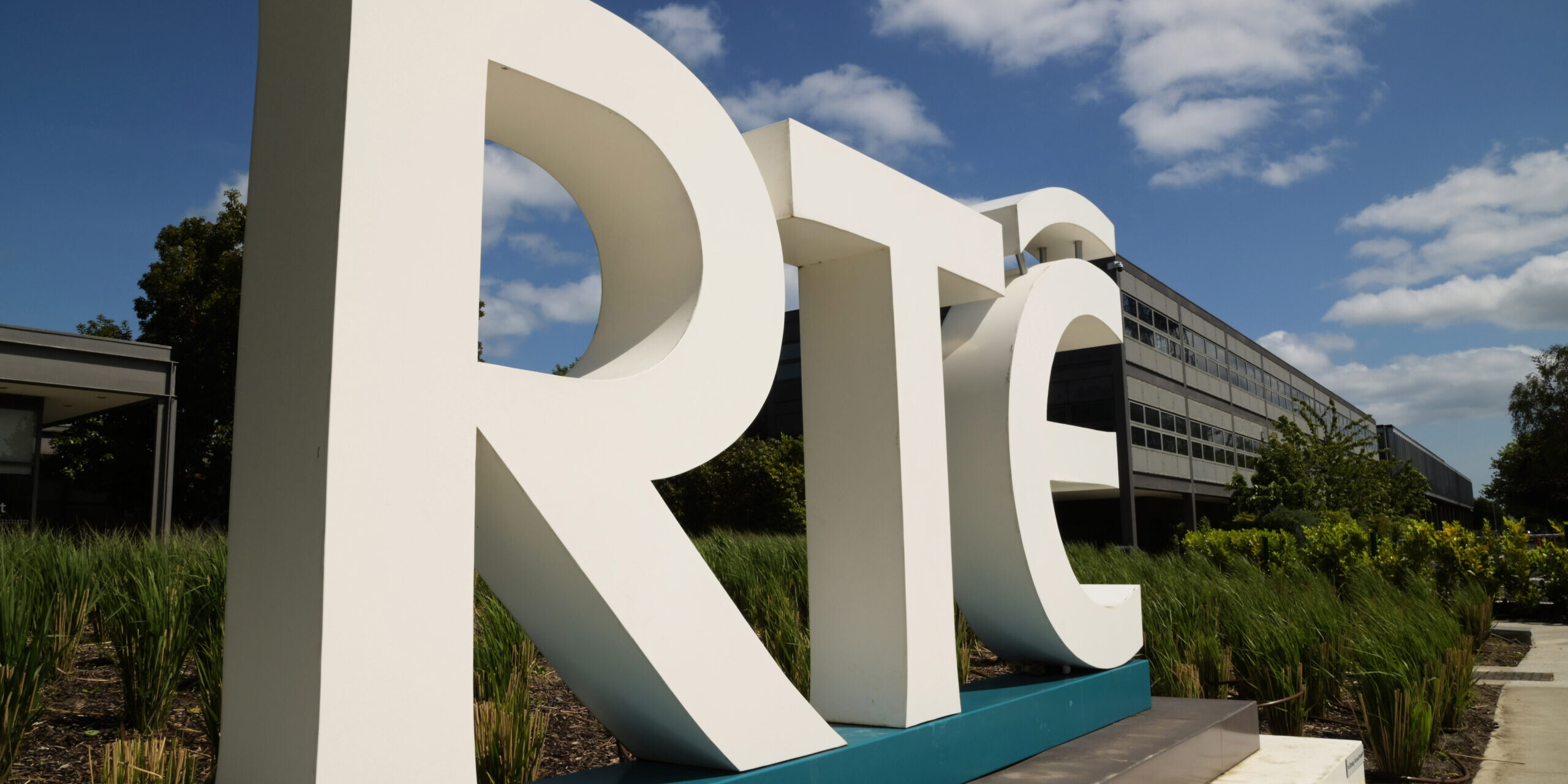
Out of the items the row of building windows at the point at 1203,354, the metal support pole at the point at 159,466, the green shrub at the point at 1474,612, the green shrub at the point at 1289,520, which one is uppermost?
the row of building windows at the point at 1203,354

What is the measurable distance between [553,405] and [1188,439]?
3950 centimetres

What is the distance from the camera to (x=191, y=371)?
20422 mm

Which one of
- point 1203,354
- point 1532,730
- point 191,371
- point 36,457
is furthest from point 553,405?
point 1203,354

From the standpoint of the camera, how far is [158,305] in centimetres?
2081

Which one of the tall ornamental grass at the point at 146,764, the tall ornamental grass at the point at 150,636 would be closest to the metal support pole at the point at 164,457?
the tall ornamental grass at the point at 150,636

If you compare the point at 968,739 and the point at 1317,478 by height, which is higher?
the point at 1317,478

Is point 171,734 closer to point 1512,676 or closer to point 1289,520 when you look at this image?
point 1512,676

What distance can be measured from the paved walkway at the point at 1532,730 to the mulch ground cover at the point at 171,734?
20 centimetres

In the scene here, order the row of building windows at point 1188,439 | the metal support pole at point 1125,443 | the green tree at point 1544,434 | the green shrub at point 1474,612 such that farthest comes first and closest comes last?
the green tree at point 1544,434
the row of building windows at point 1188,439
the metal support pole at point 1125,443
the green shrub at point 1474,612

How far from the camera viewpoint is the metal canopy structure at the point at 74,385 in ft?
43.2

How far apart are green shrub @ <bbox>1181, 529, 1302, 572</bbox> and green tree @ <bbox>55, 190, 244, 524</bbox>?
1824 cm

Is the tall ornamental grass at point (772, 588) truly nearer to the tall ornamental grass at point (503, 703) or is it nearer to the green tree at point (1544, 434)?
the tall ornamental grass at point (503, 703)

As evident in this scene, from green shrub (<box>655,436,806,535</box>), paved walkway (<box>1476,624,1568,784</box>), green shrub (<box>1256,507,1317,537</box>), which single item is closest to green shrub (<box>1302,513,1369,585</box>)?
paved walkway (<box>1476,624,1568,784</box>)

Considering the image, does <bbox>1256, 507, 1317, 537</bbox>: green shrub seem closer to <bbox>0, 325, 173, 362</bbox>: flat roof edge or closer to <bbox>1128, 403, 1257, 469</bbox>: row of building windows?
<bbox>1128, 403, 1257, 469</bbox>: row of building windows
